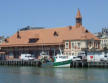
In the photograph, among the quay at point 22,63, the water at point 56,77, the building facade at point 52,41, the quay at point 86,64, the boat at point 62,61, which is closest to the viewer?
the water at point 56,77

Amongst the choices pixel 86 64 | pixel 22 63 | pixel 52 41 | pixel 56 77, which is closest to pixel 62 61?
pixel 86 64

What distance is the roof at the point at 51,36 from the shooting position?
3802 inches

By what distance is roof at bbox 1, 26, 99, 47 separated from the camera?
9657 cm

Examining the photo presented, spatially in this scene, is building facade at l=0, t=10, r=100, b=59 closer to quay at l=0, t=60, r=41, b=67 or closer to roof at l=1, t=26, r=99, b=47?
roof at l=1, t=26, r=99, b=47

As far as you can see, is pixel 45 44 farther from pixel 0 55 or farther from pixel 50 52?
pixel 0 55

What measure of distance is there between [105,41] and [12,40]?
32.8 meters

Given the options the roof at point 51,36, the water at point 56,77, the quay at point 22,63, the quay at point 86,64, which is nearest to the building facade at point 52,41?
the roof at point 51,36

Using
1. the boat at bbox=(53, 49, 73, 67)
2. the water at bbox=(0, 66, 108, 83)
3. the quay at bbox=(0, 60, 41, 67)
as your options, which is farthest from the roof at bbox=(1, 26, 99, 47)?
the water at bbox=(0, 66, 108, 83)

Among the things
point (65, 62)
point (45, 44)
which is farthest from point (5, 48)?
point (65, 62)

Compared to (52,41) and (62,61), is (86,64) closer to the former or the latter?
(62,61)

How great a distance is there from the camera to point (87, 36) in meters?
94.6

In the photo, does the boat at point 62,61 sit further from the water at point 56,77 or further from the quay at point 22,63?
the water at point 56,77

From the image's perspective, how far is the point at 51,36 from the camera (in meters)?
105

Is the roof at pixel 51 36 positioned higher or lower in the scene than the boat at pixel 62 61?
higher
